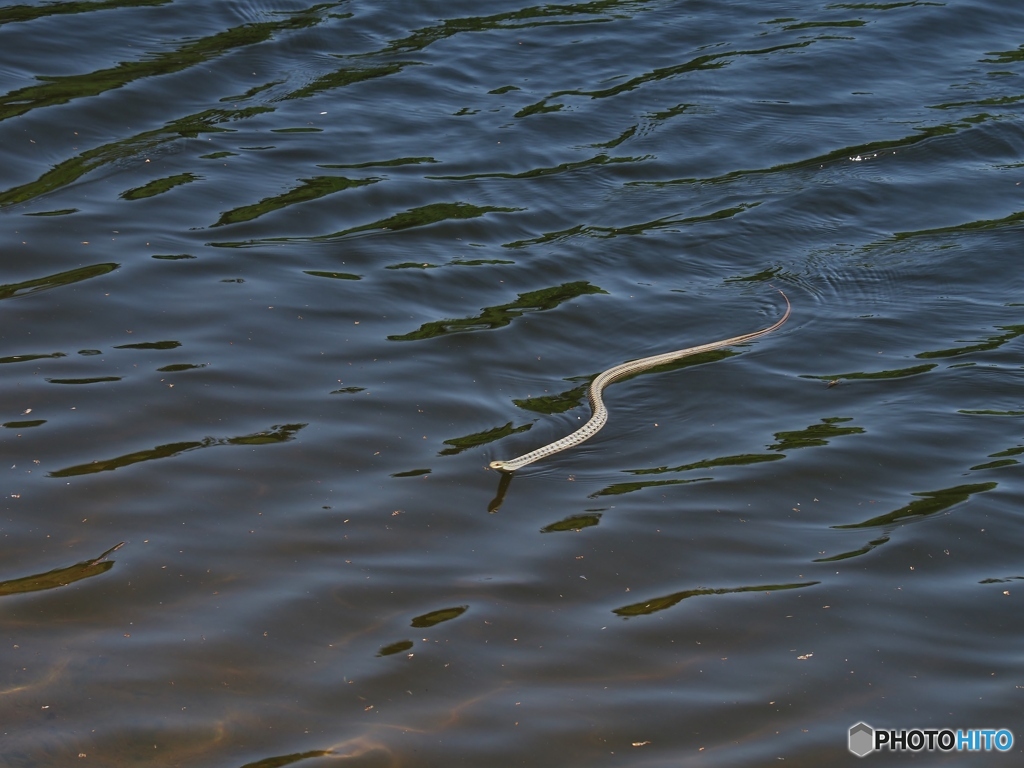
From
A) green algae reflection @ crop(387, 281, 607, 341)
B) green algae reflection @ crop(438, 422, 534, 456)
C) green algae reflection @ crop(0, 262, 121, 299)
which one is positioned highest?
green algae reflection @ crop(0, 262, 121, 299)

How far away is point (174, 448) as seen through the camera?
7.43m

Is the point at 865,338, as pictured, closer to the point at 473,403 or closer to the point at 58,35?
the point at 473,403

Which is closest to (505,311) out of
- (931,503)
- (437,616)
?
(931,503)

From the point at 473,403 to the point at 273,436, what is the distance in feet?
5.21

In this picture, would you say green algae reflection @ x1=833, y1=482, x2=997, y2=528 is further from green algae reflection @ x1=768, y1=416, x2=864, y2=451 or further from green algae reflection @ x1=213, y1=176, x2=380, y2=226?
green algae reflection @ x1=213, y1=176, x2=380, y2=226

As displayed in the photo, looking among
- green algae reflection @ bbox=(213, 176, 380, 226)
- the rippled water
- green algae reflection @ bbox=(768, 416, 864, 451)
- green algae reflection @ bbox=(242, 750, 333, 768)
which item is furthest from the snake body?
green algae reflection @ bbox=(213, 176, 380, 226)

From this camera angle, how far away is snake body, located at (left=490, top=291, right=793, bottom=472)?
25.8 feet

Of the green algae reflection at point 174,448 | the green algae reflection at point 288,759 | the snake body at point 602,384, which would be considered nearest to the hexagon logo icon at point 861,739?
the green algae reflection at point 288,759

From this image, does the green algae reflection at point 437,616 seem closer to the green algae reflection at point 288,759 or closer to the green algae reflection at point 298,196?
the green algae reflection at point 288,759

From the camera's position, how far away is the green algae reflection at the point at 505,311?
30.8ft

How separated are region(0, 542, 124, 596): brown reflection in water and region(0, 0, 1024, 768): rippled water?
22mm

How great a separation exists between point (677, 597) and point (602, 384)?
2.84m

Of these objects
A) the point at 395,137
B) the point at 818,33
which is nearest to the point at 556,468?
the point at 395,137

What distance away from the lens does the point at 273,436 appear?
770 centimetres
